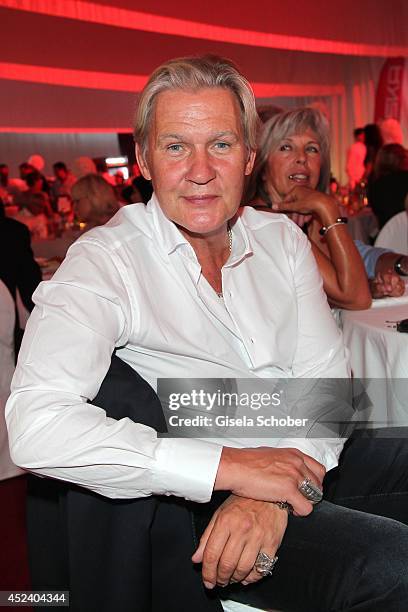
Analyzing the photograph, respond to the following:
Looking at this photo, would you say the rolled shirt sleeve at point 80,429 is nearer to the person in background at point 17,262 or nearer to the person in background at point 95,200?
the person in background at point 17,262

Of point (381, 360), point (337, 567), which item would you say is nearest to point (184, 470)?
point (337, 567)

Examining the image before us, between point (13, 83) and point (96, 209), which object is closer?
point (96, 209)

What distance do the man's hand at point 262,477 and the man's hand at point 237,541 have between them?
27mm

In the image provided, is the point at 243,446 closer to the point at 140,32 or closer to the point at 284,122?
the point at 284,122

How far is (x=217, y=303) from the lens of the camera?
1.52m

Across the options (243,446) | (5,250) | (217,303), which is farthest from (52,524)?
(5,250)

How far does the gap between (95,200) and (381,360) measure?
3403 mm

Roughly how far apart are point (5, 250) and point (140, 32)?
→ 20.2 ft

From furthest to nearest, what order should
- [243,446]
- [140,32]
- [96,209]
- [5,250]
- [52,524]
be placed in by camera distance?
1. [140,32]
2. [96,209]
3. [5,250]
4. [243,446]
5. [52,524]

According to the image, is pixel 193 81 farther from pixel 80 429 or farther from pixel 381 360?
pixel 381 360

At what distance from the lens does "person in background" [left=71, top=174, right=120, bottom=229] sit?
17.3 feet

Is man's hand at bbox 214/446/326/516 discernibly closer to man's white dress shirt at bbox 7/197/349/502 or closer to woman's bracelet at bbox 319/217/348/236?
man's white dress shirt at bbox 7/197/349/502

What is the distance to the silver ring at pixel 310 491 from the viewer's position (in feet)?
4.26

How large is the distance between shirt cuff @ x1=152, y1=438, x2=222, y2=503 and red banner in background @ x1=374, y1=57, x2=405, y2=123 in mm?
11818
